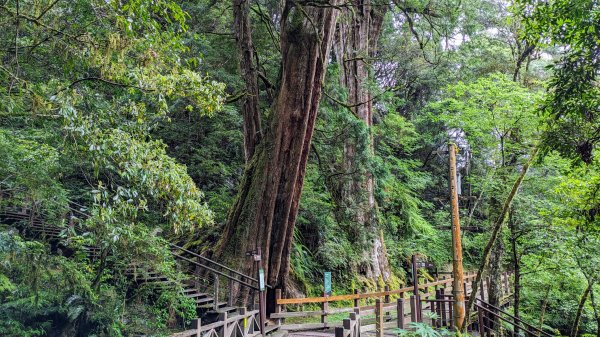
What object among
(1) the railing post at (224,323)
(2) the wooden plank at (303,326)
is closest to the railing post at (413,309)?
(2) the wooden plank at (303,326)

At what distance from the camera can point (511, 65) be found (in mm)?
17438

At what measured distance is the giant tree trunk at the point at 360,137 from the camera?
1176 centimetres

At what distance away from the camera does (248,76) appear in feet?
34.7

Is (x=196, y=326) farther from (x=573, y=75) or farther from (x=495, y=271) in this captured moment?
(x=495, y=271)

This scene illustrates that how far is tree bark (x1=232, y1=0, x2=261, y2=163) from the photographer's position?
10.5 metres

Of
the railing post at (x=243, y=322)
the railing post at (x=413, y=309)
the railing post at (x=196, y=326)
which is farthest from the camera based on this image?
the railing post at (x=413, y=309)

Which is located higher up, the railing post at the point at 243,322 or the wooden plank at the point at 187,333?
the wooden plank at the point at 187,333

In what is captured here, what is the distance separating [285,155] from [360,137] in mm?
2889

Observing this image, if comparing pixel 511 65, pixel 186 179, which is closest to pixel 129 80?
pixel 186 179

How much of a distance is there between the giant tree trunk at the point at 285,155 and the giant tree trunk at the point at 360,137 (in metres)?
2.20

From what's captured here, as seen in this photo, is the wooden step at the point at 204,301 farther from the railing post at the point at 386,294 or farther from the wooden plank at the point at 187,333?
the railing post at the point at 386,294

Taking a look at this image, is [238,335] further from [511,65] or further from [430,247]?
[511,65]

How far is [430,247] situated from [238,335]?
1169 cm

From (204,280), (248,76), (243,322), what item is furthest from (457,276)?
(248,76)
